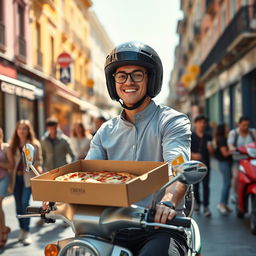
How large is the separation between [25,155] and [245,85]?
15185 millimetres

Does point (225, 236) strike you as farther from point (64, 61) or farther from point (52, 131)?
point (64, 61)

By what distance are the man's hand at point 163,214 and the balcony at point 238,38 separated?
12738 millimetres

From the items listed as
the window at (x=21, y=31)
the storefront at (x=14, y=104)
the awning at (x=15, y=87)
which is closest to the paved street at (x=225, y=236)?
the awning at (x=15, y=87)

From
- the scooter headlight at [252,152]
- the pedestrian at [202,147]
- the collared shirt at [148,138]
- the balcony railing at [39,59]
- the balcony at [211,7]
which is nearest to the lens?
the collared shirt at [148,138]

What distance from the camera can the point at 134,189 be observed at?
1872 millimetres

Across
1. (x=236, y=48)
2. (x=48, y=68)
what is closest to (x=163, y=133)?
(x=236, y=48)

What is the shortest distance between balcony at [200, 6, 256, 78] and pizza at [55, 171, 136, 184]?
1248 centimetres

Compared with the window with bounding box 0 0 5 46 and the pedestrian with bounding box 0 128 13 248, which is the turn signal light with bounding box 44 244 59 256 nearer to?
the pedestrian with bounding box 0 128 13 248

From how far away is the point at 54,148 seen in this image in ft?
25.1

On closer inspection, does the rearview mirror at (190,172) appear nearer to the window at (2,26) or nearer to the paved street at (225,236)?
the paved street at (225,236)

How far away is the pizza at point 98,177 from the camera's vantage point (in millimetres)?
2201

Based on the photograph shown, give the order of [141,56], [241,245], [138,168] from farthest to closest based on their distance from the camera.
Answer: [241,245], [141,56], [138,168]

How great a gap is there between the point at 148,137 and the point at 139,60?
447mm

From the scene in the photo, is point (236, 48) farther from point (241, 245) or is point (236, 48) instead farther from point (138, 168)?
Result: point (138, 168)
